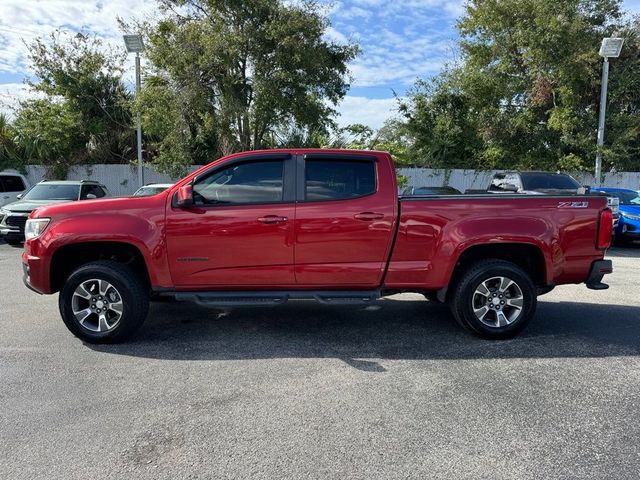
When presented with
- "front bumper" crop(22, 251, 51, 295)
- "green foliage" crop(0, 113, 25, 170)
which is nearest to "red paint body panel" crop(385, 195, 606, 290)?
"front bumper" crop(22, 251, 51, 295)

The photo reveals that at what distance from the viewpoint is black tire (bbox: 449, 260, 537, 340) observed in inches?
199

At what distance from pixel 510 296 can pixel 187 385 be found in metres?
3.41

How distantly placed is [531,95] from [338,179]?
19.2 m

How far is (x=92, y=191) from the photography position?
42.7ft

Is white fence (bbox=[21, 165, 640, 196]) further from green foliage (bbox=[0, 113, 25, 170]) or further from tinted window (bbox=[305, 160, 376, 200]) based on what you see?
tinted window (bbox=[305, 160, 376, 200])

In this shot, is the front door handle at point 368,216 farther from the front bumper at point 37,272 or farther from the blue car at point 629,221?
the blue car at point 629,221

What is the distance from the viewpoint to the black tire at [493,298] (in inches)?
199

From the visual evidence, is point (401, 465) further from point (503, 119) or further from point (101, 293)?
point (503, 119)

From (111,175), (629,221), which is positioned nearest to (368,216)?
(629,221)

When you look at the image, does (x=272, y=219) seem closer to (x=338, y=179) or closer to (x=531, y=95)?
(x=338, y=179)

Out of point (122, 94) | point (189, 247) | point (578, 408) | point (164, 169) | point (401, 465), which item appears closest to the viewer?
point (401, 465)

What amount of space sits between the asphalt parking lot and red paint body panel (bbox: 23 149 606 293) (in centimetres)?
71

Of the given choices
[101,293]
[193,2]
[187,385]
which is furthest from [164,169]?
[187,385]

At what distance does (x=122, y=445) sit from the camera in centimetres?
311
